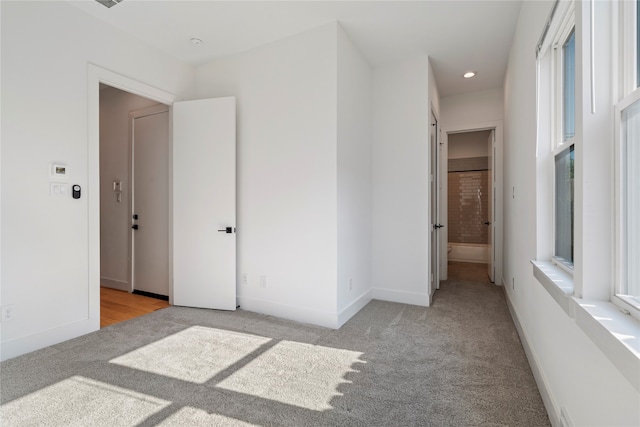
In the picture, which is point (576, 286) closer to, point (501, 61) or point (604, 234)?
point (604, 234)

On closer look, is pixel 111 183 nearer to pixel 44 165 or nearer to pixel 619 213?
Result: pixel 44 165

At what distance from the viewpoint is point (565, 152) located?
1.78 m

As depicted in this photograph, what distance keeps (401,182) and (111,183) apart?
12.8 feet

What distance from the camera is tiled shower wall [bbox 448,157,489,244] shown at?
22.2 feet

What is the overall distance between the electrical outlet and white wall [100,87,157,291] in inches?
72.0

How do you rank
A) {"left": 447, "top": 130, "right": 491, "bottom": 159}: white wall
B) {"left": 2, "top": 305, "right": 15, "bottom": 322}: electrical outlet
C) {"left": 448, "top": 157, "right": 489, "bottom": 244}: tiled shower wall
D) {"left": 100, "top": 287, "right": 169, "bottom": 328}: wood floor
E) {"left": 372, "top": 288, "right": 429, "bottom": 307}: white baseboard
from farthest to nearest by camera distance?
{"left": 448, "top": 157, "right": 489, "bottom": 244}: tiled shower wall → {"left": 447, "top": 130, "right": 491, "bottom": 159}: white wall → {"left": 372, "top": 288, "right": 429, "bottom": 307}: white baseboard → {"left": 100, "top": 287, "right": 169, "bottom": 328}: wood floor → {"left": 2, "top": 305, "right": 15, "bottom": 322}: electrical outlet

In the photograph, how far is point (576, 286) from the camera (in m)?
1.25

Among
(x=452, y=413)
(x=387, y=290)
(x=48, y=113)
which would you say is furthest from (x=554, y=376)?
(x=48, y=113)

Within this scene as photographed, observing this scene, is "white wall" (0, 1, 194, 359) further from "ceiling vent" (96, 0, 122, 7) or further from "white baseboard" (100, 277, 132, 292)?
"white baseboard" (100, 277, 132, 292)

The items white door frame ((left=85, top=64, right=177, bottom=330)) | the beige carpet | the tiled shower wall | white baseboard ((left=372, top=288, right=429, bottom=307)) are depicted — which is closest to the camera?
the beige carpet

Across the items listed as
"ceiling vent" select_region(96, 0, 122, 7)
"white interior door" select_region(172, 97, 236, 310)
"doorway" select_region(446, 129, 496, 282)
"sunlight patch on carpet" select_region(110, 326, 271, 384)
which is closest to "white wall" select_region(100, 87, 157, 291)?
"white interior door" select_region(172, 97, 236, 310)

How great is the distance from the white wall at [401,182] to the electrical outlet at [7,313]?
10.9 ft

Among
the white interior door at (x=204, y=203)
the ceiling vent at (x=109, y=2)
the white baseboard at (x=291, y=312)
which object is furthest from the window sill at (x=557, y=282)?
the ceiling vent at (x=109, y=2)

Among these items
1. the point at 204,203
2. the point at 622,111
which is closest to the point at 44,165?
the point at 204,203
